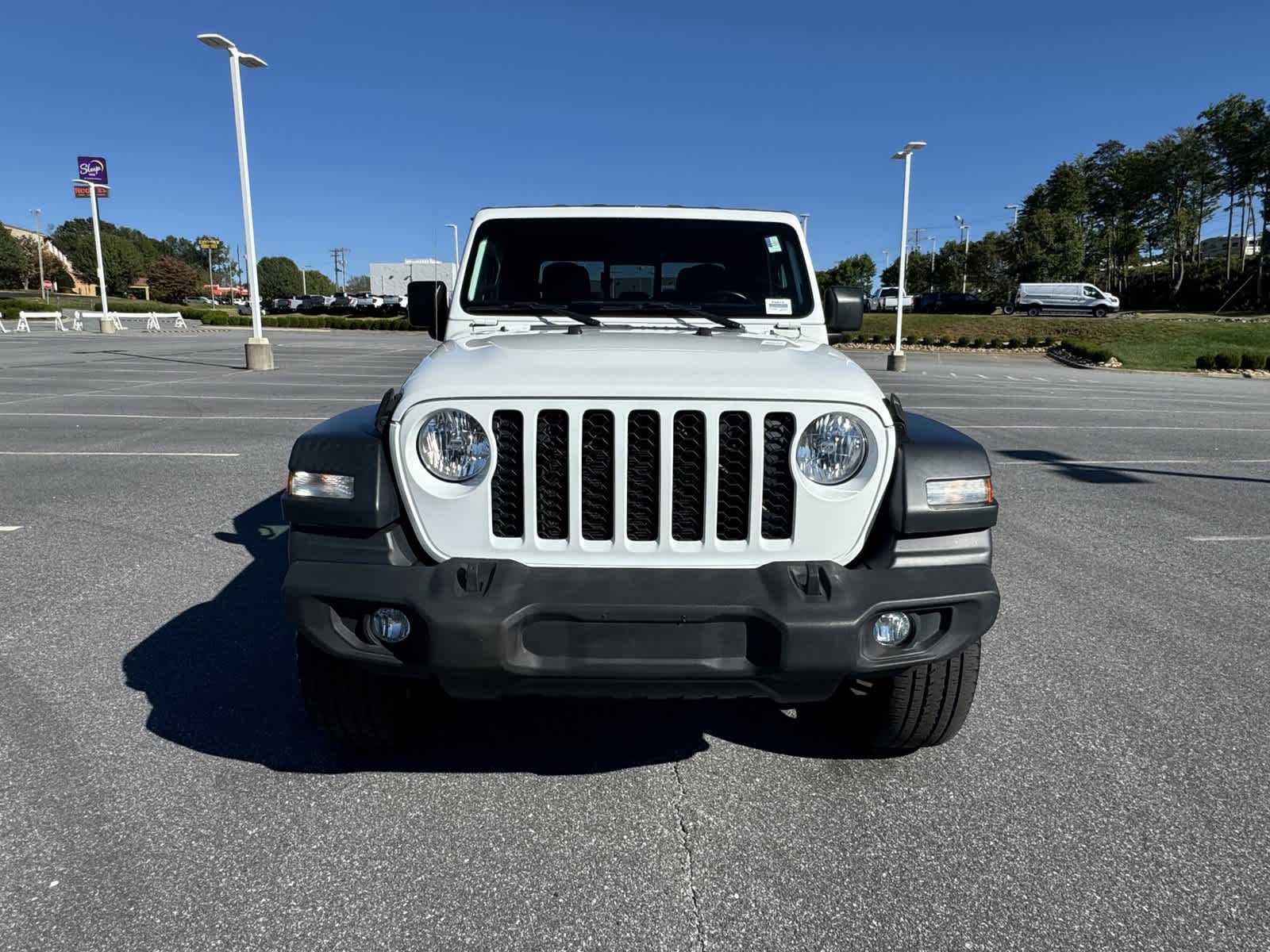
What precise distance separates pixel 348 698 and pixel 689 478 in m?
1.23

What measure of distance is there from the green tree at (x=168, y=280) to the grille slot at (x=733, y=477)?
124427mm

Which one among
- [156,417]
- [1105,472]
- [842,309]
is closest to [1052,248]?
[1105,472]

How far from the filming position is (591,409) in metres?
2.40

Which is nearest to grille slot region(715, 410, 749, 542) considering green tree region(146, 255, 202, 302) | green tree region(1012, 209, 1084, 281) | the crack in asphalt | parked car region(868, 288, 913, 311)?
the crack in asphalt

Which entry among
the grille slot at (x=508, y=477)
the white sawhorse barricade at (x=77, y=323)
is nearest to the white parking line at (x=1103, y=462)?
the grille slot at (x=508, y=477)

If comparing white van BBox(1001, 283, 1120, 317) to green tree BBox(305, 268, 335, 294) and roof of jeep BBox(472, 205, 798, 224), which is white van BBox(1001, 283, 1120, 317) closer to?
roof of jeep BBox(472, 205, 798, 224)

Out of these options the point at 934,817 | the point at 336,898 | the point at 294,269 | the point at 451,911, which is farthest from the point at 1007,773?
the point at 294,269

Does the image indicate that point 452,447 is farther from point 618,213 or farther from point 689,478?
point 618,213

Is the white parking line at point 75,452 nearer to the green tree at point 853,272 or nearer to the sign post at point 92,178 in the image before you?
the sign post at point 92,178

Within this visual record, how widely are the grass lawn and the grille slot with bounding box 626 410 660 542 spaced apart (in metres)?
29.6

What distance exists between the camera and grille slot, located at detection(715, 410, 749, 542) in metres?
2.44

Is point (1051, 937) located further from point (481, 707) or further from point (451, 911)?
point (481, 707)

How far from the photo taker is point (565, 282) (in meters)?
3.90

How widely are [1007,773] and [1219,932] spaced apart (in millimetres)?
784
